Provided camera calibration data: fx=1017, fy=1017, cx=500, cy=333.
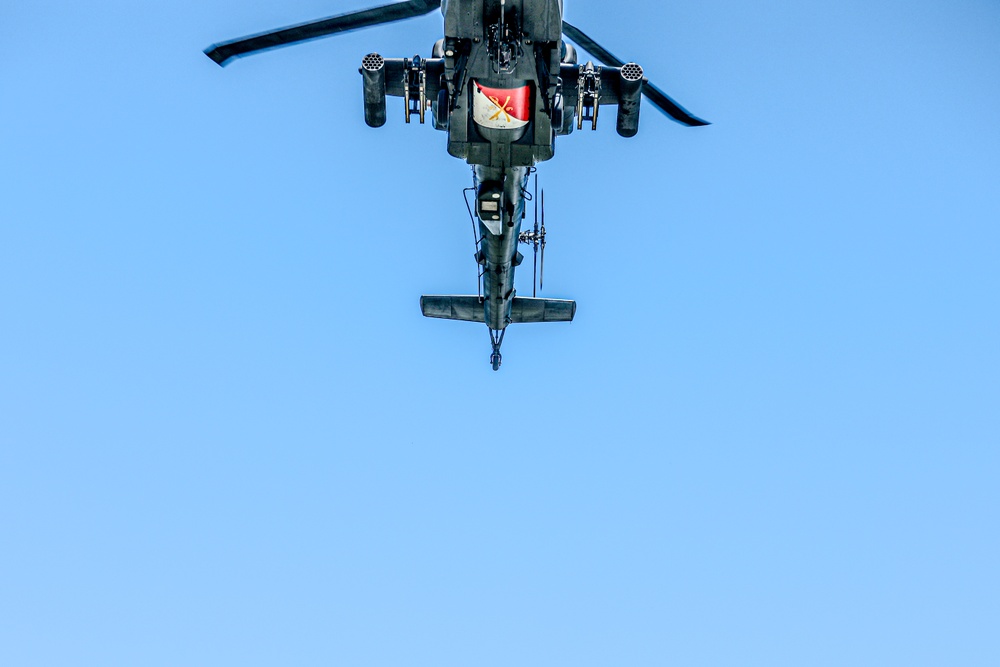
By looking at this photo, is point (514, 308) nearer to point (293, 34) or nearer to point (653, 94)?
point (653, 94)

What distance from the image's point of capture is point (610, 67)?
1891 cm

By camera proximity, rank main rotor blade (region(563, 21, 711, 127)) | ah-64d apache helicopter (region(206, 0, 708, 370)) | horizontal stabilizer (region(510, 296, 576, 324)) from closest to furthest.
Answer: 1. ah-64d apache helicopter (region(206, 0, 708, 370))
2. main rotor blade (region(563, 21, 711, 127))
3. horizontal stabilizer (region(510, 296, 576, 324))

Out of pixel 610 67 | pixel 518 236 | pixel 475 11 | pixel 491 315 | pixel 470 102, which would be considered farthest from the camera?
pixel 491 315

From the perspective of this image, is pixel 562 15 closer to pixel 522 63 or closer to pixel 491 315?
pixel 522 63

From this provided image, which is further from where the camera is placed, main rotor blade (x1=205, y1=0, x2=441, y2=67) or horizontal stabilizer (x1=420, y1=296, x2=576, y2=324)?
horizontal stabilizer (x1=420, y1=296, x2=576, y2=324)

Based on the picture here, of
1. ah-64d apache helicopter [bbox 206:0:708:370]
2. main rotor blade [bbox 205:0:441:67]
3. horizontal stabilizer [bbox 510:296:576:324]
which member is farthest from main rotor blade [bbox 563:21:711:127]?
horizontal stabilizer [bbox 510:296:576:324]

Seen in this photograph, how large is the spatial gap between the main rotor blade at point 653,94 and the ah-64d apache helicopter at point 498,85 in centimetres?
2

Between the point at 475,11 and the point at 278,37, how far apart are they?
3395 millimetres

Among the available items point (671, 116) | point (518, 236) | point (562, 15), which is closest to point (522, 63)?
point (562, 15)

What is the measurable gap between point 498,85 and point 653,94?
3534mm

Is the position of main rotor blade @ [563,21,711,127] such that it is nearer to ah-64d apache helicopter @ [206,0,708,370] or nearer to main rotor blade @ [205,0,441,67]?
ah-64d apache helicopter @ [206,0,708,370]

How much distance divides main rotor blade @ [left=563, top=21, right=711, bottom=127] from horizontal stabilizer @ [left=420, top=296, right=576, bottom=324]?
6395 mm

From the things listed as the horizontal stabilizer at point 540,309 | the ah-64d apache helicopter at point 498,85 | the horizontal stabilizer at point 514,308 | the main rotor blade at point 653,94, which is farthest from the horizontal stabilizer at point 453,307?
the main rotor blade at point 653,94

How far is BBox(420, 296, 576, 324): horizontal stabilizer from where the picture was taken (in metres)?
24.3
